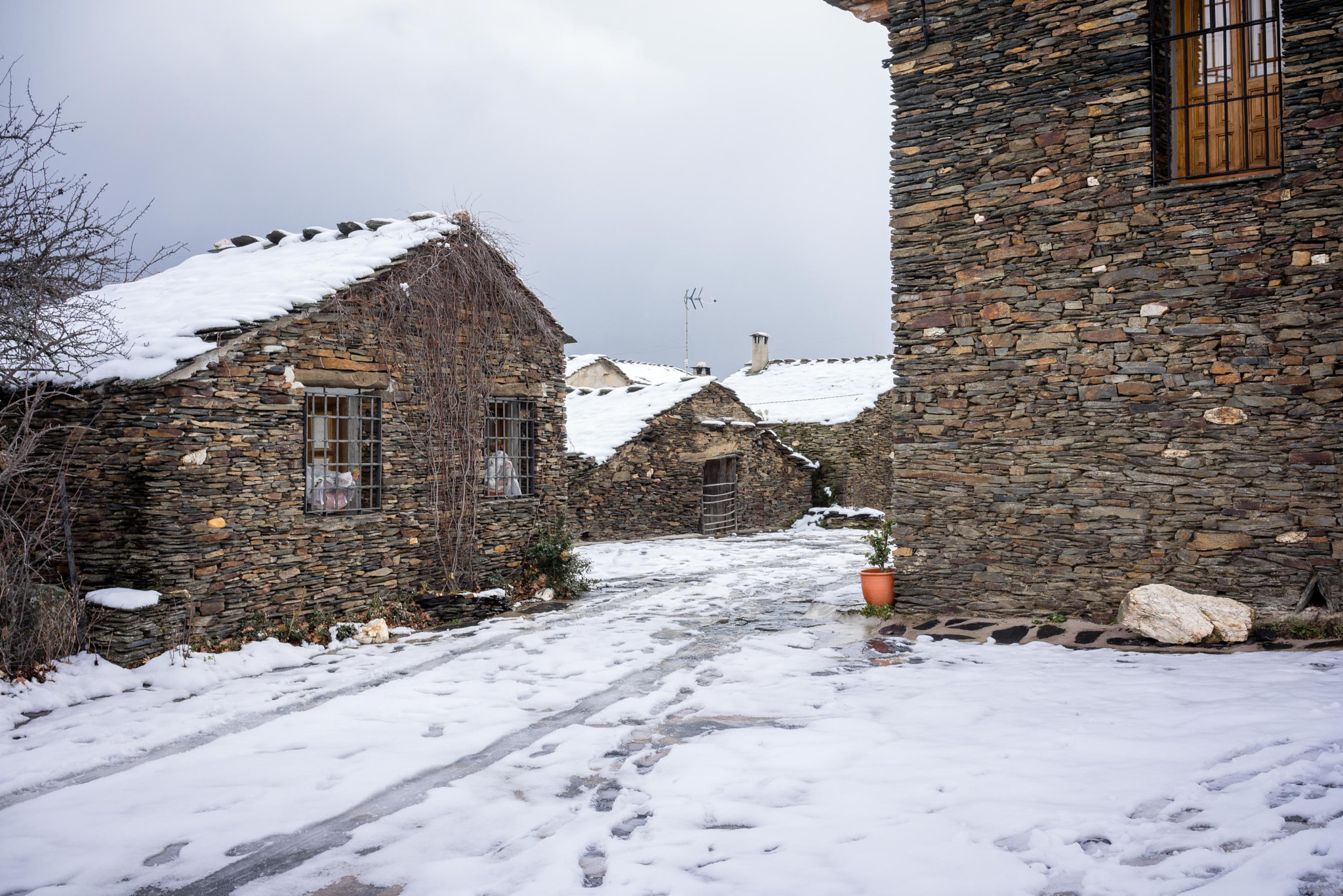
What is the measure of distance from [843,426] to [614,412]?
7.28 m

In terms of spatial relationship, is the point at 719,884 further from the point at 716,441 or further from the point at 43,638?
the point at 716,441

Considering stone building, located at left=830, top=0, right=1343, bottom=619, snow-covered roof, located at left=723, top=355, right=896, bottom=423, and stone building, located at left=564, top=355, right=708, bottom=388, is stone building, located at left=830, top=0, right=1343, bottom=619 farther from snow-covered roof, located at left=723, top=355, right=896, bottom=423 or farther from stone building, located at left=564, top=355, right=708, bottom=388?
stone building, located at left=564, top=355, right=708, bottom=388

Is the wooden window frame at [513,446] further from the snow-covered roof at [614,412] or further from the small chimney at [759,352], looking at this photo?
the small chimney at [759,352]

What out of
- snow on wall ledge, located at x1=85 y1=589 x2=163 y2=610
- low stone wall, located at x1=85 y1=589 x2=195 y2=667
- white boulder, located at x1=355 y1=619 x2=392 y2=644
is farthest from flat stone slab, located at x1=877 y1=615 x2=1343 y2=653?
snow on wall ledge, located at x1=85 y1=589 x2=163 y2=610

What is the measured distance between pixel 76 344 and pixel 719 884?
18.1ft

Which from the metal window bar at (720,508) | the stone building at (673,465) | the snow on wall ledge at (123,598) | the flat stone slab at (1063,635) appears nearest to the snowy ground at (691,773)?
the flat stone slab at (1063,635)

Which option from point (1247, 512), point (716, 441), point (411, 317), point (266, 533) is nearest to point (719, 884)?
point (1247, 512)

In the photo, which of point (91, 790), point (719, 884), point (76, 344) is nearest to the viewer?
point (719, 884)

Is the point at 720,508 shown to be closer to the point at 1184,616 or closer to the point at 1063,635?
the point at 1063,635

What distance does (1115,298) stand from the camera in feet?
21.8

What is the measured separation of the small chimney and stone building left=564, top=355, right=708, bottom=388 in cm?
299

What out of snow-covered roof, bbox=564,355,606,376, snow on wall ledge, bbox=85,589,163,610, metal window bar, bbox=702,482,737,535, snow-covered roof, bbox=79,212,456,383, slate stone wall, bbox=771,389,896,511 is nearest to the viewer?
snow on wall ledge, bbox=85,589,163,610

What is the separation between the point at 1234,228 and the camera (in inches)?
246

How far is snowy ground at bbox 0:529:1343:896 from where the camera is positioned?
312 centimetres
